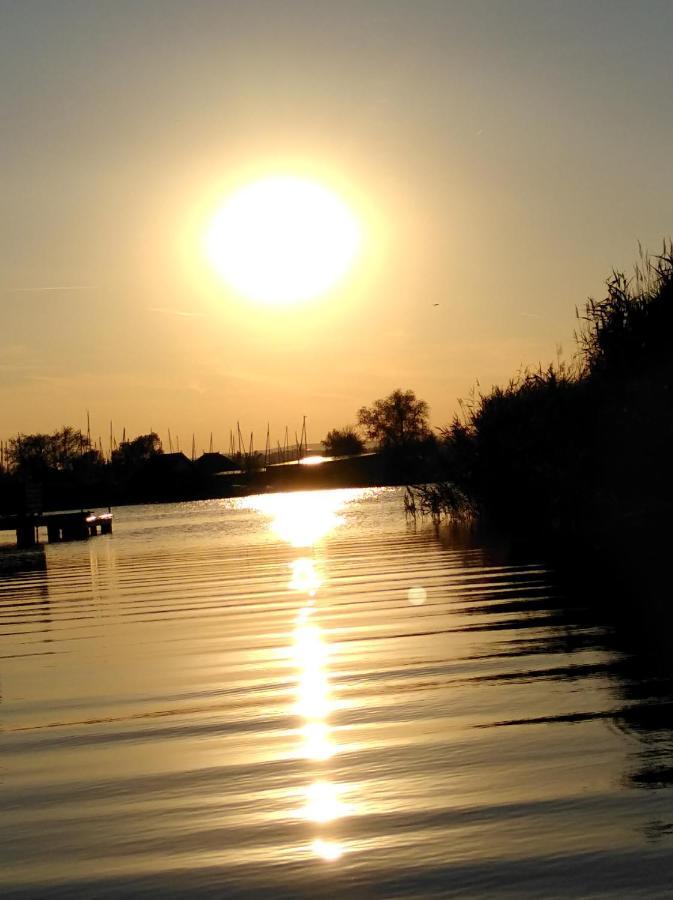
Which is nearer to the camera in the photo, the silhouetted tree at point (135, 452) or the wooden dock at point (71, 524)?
the wooden dock at point (71, 524)

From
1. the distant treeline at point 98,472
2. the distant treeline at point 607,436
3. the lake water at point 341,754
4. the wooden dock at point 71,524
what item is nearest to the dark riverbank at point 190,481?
the distant treeline at point 98,472

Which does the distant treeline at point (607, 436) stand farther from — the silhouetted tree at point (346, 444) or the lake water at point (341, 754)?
the silhouetted tree at point (346, 444)

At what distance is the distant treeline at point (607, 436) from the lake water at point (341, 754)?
756 centimetres

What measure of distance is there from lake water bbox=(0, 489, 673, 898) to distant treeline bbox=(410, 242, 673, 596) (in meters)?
7.56

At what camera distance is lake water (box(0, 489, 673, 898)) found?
4508 mm

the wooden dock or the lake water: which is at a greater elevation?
the wooden dock

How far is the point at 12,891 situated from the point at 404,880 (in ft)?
5.06

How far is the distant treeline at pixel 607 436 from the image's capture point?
66.6ft

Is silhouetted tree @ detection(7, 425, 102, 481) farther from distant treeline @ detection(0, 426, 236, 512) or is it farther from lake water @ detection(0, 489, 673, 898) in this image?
lake water @ detection(0, 489, 673, 898)

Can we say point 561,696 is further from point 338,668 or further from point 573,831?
point 573,831

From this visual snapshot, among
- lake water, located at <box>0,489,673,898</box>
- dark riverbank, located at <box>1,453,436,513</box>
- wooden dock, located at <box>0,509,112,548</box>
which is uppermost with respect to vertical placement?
dark riverbank, located at <box>1,453,436,513</box>

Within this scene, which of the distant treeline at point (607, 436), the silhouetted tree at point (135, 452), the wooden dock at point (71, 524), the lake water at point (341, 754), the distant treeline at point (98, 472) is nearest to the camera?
the lake water at point (341, 754)

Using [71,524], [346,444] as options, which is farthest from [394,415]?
[71,524]

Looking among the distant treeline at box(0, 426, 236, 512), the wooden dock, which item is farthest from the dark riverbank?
the wooden dock
